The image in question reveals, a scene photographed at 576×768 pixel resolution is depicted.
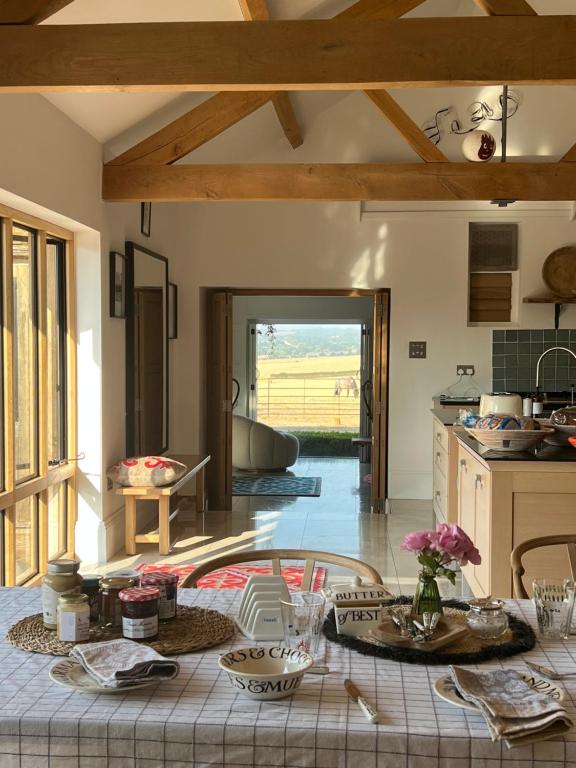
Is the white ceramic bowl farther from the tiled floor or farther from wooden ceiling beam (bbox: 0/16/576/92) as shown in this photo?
the tiled floor

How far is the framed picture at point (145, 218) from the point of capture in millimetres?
6656

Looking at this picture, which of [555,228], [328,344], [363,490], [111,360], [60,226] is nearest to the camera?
[60,226]

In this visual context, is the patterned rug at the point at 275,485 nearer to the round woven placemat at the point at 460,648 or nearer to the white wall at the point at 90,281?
the white wall at the point at 90,281

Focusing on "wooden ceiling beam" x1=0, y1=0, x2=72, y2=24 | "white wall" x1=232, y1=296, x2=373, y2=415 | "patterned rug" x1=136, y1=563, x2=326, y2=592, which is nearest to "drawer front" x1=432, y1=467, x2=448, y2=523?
"patterned rug" x1=136, y1=563, x2=326, y2=592

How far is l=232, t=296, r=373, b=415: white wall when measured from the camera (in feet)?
39.2

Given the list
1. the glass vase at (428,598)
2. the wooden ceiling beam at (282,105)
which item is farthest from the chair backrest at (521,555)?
the wooden ceiling beam at (282,105)

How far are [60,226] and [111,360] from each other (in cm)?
99

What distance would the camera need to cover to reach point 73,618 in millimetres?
1903

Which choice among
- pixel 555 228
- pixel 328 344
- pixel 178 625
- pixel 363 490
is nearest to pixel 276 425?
pixel 328 344

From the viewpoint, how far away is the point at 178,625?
6.70 ft

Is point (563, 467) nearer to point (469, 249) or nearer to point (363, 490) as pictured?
point (469, 249)

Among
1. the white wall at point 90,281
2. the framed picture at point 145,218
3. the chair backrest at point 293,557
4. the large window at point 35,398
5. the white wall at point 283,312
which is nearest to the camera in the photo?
the chair backrest at point 293,557

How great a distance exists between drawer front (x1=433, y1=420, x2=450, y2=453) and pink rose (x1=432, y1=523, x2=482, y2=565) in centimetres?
430

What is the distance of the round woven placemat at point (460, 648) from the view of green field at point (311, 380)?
11.2 metres
